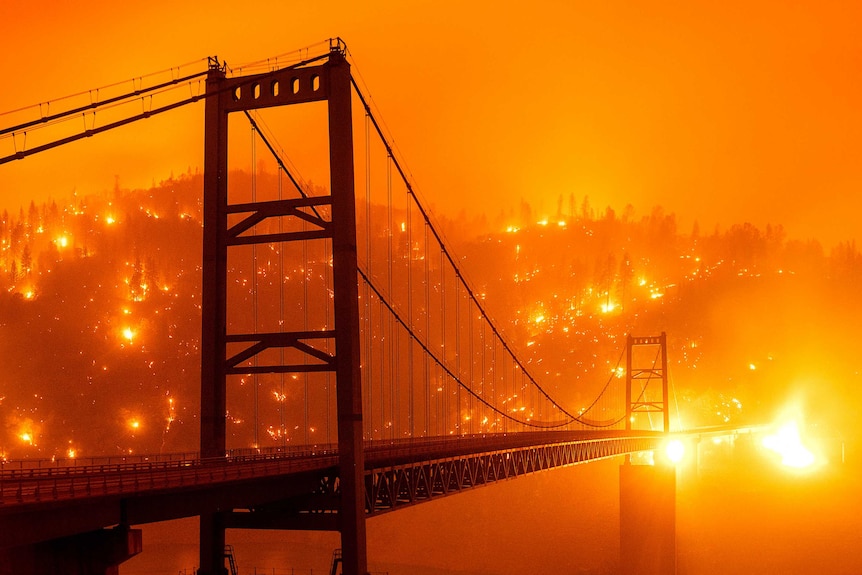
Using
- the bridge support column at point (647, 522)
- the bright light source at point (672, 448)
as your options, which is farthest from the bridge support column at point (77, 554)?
the bright light source at point (672, 448)

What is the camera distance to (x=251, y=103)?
32.8 metres

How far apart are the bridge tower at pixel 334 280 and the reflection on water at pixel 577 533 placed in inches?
1917

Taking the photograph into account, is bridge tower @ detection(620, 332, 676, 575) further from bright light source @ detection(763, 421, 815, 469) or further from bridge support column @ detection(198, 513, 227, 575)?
bright light source @ detection(763, 421, 815, 469)

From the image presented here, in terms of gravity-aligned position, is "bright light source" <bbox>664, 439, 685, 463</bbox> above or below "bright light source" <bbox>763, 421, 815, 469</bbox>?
above

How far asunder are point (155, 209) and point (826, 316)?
419 ft

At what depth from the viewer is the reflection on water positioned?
84.0 meters

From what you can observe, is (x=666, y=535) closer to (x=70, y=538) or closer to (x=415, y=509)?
(x=415, y=509)

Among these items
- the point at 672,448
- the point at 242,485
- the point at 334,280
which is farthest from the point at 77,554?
the point at 672,448

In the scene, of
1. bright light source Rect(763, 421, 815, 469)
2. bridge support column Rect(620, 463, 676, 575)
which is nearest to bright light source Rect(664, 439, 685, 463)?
bridge support column Rect(620, 463, 676, 575)

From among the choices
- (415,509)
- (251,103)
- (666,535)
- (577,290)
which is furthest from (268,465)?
(577,290)

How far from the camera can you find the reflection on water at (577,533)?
8400 cm

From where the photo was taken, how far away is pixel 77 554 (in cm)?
2050

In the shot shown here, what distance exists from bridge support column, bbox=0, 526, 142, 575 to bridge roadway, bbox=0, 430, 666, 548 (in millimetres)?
375

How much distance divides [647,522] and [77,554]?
58606 millimetres
